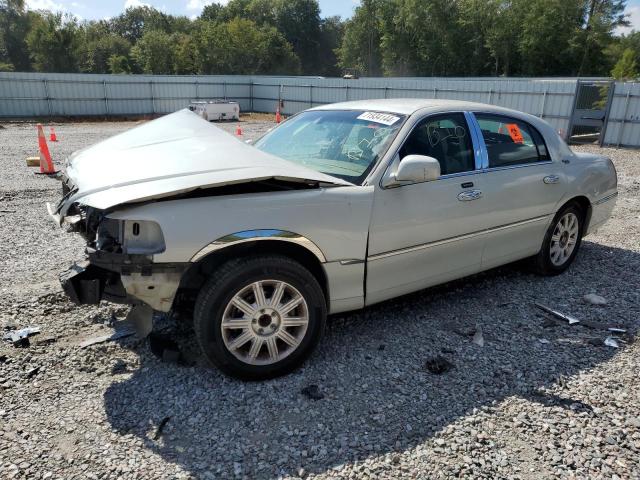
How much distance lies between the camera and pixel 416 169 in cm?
335

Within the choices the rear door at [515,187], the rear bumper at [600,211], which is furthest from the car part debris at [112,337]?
the rear bumper at [600,211]

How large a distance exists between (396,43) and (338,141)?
2867 inches

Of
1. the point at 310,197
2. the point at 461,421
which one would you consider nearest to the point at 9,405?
the point at 310,197

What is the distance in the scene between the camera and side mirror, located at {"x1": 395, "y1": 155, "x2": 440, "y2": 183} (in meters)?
3.34

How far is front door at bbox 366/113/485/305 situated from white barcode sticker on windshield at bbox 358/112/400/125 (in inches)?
8.0

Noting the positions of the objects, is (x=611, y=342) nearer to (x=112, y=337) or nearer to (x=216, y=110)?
(x=112, y=337)

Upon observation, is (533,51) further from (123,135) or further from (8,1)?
(8,1)

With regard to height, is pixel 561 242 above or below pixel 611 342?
above

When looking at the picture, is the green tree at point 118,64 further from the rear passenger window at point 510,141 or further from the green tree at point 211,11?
the rear passenger window at point 510,141

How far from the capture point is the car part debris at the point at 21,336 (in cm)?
354

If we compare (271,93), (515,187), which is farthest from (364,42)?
(515,187)

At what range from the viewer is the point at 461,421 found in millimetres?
2896

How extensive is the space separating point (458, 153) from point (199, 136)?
82.0 inches

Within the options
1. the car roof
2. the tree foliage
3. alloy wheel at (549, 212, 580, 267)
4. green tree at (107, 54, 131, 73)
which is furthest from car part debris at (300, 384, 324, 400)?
green tree at (107, 54, 131, 73)
